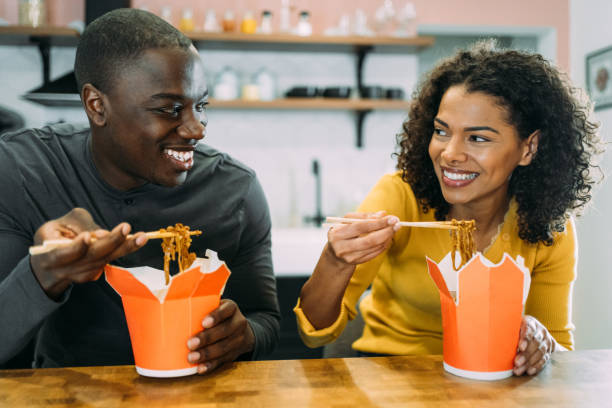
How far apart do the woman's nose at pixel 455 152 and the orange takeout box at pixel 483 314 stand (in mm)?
413

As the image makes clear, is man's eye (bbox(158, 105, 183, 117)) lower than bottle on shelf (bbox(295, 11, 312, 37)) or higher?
lower

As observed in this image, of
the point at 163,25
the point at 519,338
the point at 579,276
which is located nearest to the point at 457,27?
the point at 579,276

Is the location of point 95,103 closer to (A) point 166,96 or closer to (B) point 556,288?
(A) point 166,96

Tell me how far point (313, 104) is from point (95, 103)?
6.68ft

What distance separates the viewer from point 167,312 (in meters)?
0.89

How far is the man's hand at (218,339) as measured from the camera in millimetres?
929

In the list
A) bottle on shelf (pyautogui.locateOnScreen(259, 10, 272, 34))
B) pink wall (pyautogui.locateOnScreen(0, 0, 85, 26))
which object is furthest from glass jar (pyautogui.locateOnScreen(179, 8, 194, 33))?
pink wall (pyautogui.locateOnScreen(0, 0, 85, 26))

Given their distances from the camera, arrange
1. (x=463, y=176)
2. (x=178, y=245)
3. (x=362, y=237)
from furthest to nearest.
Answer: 1. (x=463, y=176)
2. (x=362, y=237)
3. (x=178, y=245)

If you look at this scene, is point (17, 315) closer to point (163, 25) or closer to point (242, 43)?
point (163, 25)

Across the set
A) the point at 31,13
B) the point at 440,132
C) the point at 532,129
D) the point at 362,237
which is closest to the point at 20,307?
the point at 362,237

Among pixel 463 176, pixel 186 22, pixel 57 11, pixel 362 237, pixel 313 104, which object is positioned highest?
pixel 57 11

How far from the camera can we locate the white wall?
282cm

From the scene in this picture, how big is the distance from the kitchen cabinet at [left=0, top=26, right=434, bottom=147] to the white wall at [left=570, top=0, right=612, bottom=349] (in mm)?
835

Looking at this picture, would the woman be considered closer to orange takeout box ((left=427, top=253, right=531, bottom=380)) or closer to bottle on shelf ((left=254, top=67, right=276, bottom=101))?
orange takeout box ((left=427, top=253, right=531, bottom=380))
